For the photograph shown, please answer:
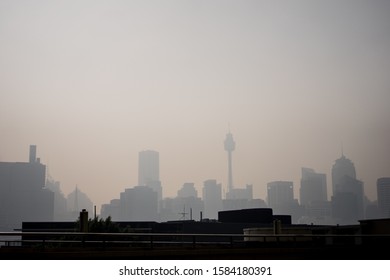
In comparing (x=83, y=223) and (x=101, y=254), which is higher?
(x=83, y=223)

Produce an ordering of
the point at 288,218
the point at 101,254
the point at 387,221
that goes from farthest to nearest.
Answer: the point at 288,218 → the point at 387,221 → the point at 101,254

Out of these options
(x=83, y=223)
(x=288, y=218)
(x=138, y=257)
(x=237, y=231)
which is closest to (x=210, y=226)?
(x=237, y=231)

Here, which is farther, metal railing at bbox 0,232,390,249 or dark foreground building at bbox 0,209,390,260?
metal railing at bbox 0,232,390,249

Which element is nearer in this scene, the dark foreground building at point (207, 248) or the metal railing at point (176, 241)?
the dark foreground building at point (207, 248)

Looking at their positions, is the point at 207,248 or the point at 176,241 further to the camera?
the point at 176,241

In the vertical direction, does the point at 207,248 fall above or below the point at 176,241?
below
